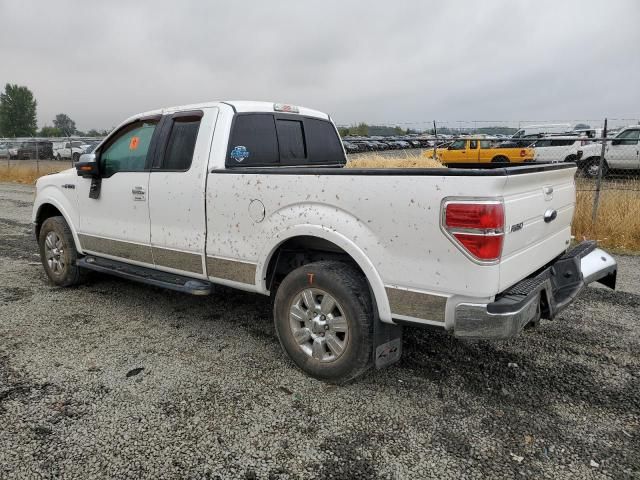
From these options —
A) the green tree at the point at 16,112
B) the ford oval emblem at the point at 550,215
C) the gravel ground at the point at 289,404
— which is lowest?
the gravel ground at the point at 289,404

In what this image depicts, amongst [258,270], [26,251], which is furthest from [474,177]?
[26,251]

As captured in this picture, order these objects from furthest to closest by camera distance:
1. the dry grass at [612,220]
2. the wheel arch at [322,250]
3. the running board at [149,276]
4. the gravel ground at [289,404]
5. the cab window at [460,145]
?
the cab window at [460,145]
the dry grass at [612,220]
the running board at [149,276]
the wheel arch at [322,250]
the gravel ground at [289,404]

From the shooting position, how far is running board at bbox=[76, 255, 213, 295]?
4078 mm

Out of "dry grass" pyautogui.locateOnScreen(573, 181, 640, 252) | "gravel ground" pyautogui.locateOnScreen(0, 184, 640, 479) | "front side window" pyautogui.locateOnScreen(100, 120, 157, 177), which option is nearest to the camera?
"gravel ground" pyautogui.locateOnScreen(0, 184, 640, 479)

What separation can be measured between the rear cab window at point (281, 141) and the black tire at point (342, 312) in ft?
4.04

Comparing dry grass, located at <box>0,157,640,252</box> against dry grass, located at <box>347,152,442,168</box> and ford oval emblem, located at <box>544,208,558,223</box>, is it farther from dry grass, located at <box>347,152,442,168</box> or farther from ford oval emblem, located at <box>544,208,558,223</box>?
ford oval emblem, located at <box>544,208,558,223</box>

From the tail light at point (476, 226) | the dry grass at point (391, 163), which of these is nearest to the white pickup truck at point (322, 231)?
the tail light at point (476, 226)

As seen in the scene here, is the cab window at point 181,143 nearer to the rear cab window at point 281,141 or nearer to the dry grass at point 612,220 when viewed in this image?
the rear cab window at point 281,141

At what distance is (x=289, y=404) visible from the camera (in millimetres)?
3174

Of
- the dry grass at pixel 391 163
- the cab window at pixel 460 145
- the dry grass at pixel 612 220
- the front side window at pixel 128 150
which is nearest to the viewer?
the front side window at pixel 128 150

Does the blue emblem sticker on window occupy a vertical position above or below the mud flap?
above

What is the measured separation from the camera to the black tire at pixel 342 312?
3.16 meters

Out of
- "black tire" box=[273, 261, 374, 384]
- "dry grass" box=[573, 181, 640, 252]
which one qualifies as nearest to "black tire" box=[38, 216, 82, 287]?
"black tire" box=[273, 261, 374, 384]

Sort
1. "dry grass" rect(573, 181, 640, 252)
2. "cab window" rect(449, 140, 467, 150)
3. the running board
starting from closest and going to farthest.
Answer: the running board, "dry grass" rect(573, 181, 640, 252), "cab window" rect(449, 140, 467, 150)
